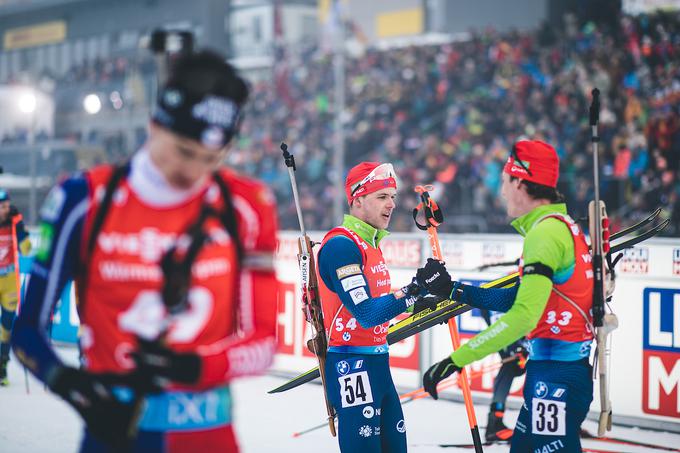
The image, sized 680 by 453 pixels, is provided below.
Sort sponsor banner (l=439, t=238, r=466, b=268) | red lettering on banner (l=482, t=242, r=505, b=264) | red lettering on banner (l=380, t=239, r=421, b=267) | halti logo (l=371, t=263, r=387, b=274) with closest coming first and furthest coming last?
halti logo (l=371, t=263, r=387, b=274) → red lettering on banner (l=482, t=242, r=505, b=264) → sponsor banner (l=439, t=238, r=466, b=268) → red lettering on banner (l=380, t=239, r=421, b=267)

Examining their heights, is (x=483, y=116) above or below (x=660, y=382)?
above

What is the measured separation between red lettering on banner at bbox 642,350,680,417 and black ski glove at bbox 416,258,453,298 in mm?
4763

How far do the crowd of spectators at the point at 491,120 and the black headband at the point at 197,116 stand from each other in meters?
13.7

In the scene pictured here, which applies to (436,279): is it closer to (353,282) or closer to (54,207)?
(353,282)

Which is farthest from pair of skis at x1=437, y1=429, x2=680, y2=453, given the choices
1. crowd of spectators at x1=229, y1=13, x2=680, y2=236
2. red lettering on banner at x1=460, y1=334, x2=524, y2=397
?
crowd of spectators at x1=229, y1=13, x2=680, y2=236

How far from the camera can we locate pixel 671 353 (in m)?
8.29

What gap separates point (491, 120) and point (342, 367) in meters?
15.4

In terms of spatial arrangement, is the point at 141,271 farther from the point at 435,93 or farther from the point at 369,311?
the point at 435,93

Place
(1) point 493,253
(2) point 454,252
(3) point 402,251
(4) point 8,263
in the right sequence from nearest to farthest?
(1) point 493,253 < (2) point 454,252 < (3) point 402,251 < (4) point 8,263

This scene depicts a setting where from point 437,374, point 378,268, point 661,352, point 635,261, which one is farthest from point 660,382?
point 437,374

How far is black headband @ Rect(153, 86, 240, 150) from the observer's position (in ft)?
7.88

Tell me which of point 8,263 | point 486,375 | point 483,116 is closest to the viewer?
point 486,375

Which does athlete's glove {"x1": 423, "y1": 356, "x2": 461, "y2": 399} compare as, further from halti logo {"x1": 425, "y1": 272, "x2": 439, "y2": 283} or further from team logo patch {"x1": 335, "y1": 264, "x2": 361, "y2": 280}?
team logo patch {"x1": 335, "y1": 264, "x2": 361, "y2": 280}

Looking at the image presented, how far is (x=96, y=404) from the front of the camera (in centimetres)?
238
